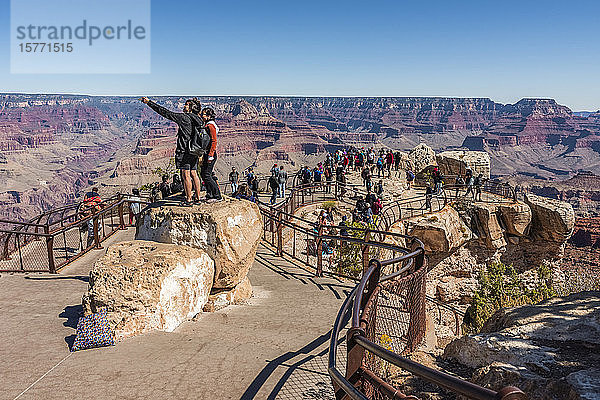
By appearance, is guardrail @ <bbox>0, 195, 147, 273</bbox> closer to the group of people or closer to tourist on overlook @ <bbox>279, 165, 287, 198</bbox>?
tourist on overlook @ <bbox>279, 165, 287, 198</bbox>

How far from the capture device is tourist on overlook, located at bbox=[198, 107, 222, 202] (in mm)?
7805

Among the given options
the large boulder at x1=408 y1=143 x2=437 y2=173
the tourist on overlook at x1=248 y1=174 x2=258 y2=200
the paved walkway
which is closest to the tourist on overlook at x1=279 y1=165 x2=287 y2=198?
the tourist on overlook at x1=248 y1=174 x2=258 y2=200

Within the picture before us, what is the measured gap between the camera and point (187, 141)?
7535 mm

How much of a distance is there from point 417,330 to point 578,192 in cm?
11206

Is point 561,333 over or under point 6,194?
over

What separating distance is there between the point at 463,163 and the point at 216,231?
87.4ft

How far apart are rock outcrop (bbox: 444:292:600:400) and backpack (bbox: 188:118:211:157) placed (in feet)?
17.4

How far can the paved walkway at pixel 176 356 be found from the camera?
420 centimetres

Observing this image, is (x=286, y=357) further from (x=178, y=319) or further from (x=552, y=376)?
(x=552, y=376)

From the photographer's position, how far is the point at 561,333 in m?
4.22

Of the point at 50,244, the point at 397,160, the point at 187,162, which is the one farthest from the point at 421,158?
the point at 50,244

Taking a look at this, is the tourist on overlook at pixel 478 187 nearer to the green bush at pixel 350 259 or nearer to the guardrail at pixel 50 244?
the green bush at pixel 350 259

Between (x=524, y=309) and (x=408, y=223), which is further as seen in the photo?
(x=408, y=223)

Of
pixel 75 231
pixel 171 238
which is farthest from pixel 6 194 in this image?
pixel 171 238
